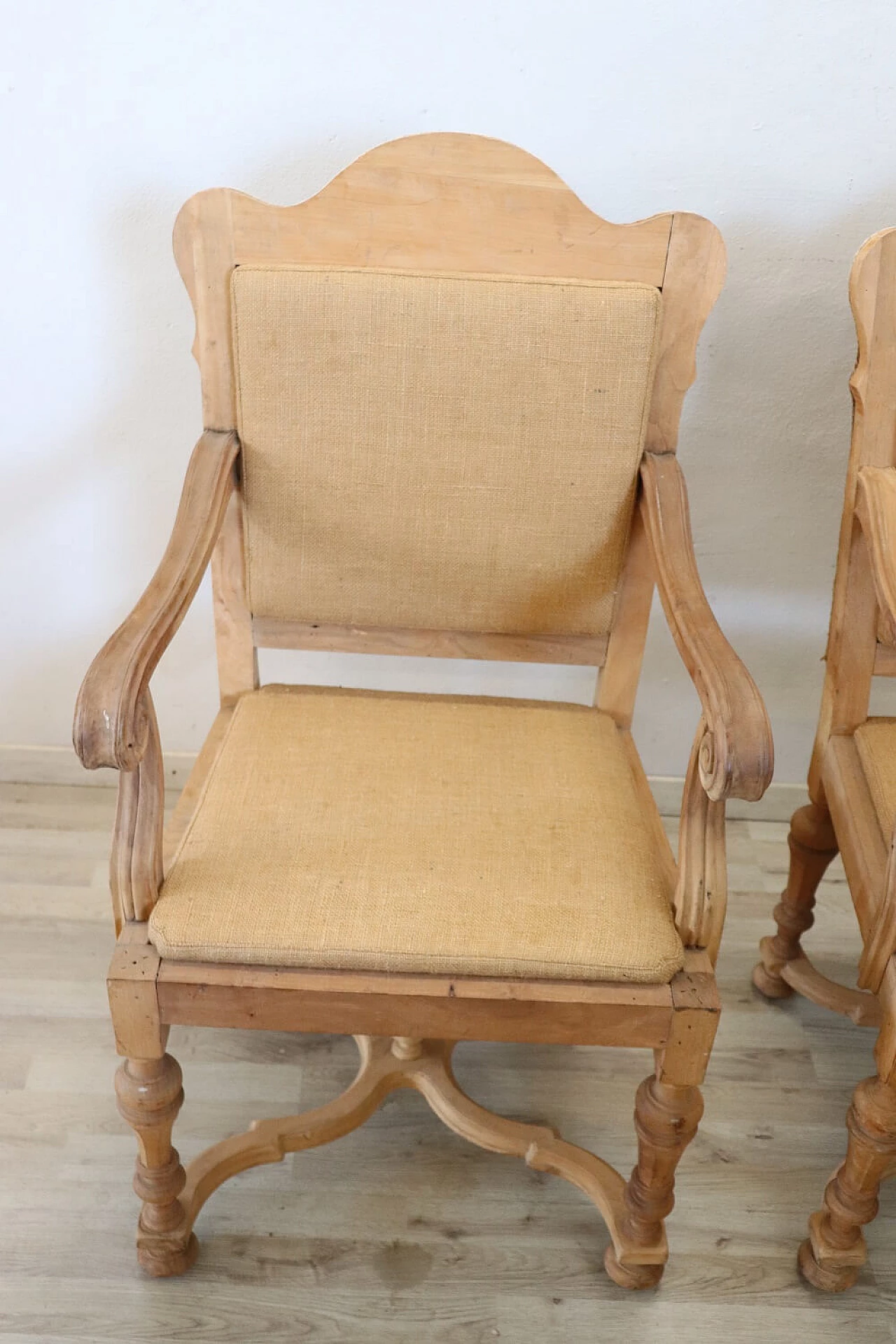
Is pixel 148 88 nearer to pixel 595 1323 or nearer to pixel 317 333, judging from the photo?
pixel 317 333

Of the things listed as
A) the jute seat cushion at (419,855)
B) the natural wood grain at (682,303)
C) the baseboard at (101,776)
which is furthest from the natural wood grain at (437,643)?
the baseboard at (101,776)

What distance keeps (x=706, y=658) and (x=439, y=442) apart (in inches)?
17.1

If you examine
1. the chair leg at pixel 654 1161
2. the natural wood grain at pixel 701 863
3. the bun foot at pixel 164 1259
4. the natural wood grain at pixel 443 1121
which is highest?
the natural wood grain at pixel 701 863

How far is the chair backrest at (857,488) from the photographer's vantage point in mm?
1337

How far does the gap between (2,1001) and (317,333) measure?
106 cm

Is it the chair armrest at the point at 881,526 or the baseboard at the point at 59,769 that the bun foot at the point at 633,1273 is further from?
the baseboard at the point at 59,769

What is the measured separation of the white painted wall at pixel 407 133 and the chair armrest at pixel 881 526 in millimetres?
389

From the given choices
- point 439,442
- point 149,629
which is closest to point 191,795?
point 149,629

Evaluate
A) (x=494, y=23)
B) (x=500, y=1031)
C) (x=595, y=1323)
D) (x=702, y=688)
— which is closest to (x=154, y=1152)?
(x=500, y=1031)

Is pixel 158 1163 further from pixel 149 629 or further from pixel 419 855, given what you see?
pixel 149 629

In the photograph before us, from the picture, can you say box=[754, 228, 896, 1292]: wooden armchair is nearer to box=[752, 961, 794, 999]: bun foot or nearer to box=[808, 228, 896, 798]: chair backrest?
box=[808, 228, 896, 798]: chair backrest

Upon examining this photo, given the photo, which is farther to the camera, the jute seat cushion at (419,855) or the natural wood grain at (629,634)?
the natural wood grain at (629,634)

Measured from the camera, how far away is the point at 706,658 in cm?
112

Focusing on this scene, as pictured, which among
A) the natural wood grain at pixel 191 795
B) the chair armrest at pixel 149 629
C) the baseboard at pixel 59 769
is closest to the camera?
the chair armrest at pixel 149 629
